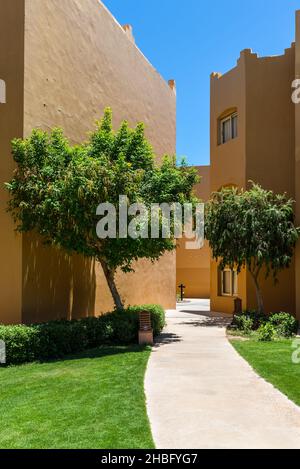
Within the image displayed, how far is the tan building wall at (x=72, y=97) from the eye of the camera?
13562 mm

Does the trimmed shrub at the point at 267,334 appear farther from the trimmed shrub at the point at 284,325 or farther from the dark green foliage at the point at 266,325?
the trimmed shrub at the point at 284,325

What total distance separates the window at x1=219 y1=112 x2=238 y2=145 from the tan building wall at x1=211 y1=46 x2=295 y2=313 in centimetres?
77

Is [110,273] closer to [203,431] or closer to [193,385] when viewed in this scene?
[193,385]

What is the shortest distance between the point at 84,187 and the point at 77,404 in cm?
585

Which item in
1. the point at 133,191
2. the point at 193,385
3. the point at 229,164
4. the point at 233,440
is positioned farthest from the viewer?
the point at 229,164

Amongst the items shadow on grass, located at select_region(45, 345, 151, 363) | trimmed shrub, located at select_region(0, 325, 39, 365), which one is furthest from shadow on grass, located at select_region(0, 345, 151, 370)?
trimmed shrub, located at select_region(0, 325, 39, 365)

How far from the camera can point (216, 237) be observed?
1759cm

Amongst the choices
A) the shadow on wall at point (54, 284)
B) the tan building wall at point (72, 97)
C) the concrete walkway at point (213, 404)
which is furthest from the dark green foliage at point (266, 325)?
the shadow on wall at point (54, 284)

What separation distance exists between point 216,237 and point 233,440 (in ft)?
39.9

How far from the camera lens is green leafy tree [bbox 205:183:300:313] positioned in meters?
16.9

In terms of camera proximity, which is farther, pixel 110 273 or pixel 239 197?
pixel 239 197

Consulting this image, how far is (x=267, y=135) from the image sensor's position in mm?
20891

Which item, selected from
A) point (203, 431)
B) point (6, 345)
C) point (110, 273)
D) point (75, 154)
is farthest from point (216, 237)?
point (203, 431)

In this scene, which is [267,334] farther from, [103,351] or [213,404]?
[213,404]
